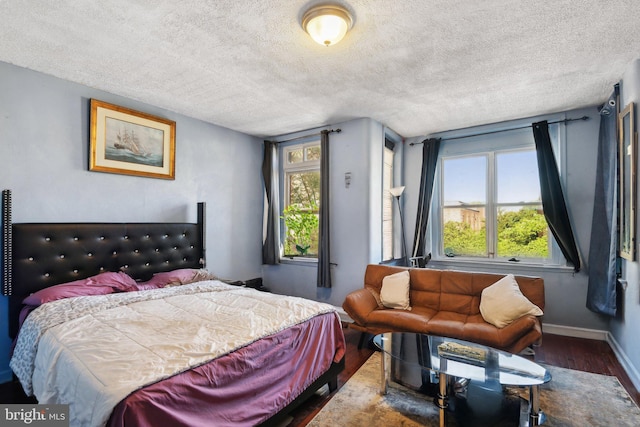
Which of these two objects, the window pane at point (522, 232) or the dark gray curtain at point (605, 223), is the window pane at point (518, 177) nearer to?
the window pane at point (522, 232)

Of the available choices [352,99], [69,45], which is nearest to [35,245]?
[69,45]

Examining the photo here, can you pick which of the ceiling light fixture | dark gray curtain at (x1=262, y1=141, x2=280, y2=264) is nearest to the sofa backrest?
dark gray curtain at (x1=262, y1=141, x2=280, y2=264)

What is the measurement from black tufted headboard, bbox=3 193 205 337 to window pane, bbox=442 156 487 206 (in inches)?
140

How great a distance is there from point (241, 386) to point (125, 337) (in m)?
0.72

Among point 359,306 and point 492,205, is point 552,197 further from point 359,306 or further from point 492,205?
point 359,306

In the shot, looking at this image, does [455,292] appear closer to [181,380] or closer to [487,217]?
[487,217]

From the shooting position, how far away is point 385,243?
4578 mm

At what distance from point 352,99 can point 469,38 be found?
1355 mm

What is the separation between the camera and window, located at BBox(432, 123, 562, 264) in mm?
4016

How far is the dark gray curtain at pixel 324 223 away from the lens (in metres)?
4.13

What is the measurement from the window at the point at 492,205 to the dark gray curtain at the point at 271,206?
2.45 m

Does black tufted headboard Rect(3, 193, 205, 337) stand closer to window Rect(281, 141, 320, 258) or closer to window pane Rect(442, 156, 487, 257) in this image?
window Rect(281, 141, 320, 258)

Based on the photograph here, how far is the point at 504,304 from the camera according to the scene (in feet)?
8.82

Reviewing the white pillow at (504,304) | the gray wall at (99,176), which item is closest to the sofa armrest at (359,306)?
the white pillow at (504,304)
